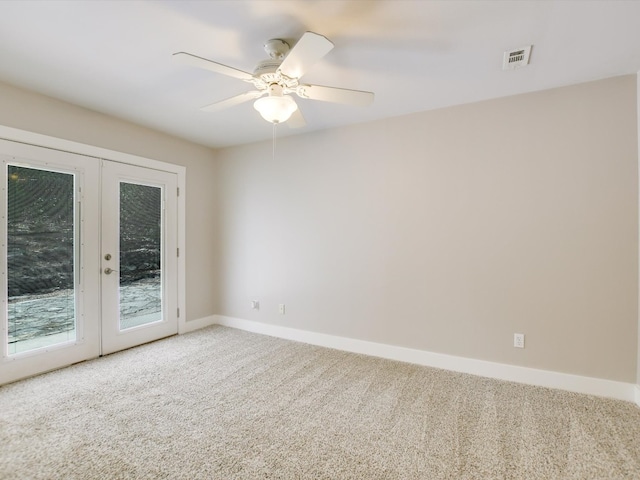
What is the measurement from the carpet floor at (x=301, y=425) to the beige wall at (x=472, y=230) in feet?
1.65

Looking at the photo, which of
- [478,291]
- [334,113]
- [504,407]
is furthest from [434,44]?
[504,407]

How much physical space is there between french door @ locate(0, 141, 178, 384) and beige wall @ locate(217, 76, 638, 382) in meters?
1.29

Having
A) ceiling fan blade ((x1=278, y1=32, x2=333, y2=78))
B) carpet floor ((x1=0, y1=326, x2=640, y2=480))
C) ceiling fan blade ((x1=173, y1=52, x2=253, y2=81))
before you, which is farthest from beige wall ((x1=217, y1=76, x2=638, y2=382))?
ceiling fan blade ((x1=173, y1=52, x2=253, y2=81))

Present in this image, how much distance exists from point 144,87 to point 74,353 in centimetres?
260

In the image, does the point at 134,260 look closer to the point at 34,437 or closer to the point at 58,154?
the point at 58,154

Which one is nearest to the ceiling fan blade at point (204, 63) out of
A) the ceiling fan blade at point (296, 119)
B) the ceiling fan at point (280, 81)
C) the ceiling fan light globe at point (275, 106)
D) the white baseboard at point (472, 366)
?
the ceiling fan at point (280, 81)

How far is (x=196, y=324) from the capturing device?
13.8 ft

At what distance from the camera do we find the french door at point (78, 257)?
2.66m

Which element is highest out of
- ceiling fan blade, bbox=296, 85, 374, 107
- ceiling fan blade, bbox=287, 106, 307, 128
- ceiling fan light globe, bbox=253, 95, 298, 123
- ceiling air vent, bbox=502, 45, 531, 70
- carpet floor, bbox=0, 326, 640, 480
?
ceiling air vent, bbox=502, 45, 531, 70

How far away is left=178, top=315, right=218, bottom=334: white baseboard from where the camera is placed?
4.02 meters

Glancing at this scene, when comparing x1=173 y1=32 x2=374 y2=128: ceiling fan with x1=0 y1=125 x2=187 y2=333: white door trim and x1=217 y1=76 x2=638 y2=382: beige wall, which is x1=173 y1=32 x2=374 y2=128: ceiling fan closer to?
x1=217 y1=76 x2=638 y2=382: beige wall

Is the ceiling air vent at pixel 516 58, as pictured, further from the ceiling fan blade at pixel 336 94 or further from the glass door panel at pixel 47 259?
the glass door panel at pixel 47 259

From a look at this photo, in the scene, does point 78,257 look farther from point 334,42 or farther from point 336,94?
point 334,42

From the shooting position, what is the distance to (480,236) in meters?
2.82
